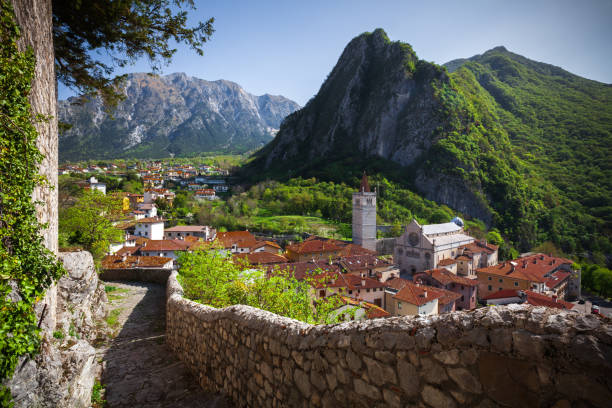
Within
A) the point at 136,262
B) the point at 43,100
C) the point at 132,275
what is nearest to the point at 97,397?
the point at 43,100

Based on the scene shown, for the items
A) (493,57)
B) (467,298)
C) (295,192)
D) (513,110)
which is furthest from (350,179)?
(493,57)

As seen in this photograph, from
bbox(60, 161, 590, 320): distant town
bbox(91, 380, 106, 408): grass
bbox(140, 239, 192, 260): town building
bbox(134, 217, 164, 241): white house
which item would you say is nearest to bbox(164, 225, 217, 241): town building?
bbox(60, 161, 590, 320): distant town

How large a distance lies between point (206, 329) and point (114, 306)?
860 cm

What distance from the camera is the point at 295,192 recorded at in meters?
88.4

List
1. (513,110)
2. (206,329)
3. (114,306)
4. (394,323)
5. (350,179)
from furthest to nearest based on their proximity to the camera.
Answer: (513,110), (350,179), (114,306), (206,329), (394,323)

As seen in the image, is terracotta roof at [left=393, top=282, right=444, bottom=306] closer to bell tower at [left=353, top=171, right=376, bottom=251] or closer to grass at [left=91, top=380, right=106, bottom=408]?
grass at [left=91, top=380, right=106, bottom=408]

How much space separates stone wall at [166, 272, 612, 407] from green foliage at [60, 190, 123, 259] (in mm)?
14520

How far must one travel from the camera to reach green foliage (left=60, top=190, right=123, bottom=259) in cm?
1488

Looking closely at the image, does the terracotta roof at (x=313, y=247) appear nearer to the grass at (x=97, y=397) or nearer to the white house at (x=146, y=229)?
the white house at (x=146, y=229)

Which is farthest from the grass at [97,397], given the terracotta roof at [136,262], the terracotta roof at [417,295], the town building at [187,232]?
the town building at [187,232]

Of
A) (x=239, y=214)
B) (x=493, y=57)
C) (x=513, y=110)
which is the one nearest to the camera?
(x=239, y=214)

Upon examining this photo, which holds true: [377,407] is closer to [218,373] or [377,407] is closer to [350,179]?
[218,373]

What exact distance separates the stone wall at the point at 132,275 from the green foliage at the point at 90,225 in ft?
8.11

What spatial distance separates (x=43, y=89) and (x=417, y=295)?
2881cm
